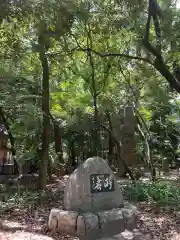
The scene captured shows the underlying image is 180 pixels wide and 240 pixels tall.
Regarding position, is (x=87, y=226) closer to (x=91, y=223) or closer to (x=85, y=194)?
(x=91, y=223)

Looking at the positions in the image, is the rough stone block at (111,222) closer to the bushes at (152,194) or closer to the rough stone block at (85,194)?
the rough stone block at (85,194)

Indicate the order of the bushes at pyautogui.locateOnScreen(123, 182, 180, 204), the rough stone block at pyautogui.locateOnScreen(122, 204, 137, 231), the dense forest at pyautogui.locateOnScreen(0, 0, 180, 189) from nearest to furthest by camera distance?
the rough stone block at pyautogui.locateOnScreen(122, 204, 137, 231)
the dense forest at pyautogui.locateOnScreen(0, 0, 180, 189)
the bushes at pyautogui.locateOnScreen(123, 182, 180, 204)

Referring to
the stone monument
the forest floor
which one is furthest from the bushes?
the stone monument

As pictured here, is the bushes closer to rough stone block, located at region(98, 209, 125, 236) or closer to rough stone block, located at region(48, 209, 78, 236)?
rough stone block, located at region(98, 209, 125, 236)

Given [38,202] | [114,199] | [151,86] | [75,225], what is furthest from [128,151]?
[75,225]

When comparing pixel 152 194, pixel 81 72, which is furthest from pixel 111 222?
pixel 81 72

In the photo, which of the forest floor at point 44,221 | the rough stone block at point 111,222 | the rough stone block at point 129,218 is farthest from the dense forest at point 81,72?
the rough stone block at point 111,222

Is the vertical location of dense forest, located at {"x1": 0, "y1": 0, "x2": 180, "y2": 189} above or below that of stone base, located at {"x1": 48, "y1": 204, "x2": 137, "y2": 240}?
above

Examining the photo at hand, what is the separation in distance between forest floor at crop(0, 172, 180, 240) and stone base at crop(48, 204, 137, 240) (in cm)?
15

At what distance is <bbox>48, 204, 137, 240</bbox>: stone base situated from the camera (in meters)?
5.08

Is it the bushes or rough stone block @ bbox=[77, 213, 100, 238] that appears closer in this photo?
rough stone block @ bbox=[77, 213, 100, 238]

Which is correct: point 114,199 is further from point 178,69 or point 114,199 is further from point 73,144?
point 73,144

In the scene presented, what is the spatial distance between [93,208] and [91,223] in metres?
0.42

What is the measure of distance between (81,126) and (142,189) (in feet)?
18.4
